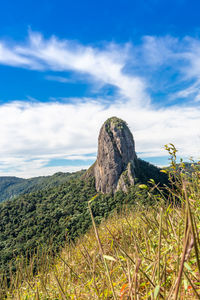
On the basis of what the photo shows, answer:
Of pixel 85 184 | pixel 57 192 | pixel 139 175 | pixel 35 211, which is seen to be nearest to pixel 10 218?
pixel 35 211

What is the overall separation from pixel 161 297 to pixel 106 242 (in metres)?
2.48

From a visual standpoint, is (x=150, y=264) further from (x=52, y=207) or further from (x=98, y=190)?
(x=98, y=190)

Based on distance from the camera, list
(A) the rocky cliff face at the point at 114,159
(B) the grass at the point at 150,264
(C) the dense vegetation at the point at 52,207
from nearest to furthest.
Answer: (B) the grass at the point at 150,264, (C) the dense vegetation at the point at 52,207, (A) the rocky cliff face at the point at 114,159

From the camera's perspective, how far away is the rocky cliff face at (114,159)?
258 feet

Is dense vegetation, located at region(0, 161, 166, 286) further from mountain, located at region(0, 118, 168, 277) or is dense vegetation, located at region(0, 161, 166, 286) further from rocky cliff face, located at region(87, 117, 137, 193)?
rocky cliff face, located at region(87, 117, 137, 193)

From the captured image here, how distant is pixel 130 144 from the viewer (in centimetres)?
8862

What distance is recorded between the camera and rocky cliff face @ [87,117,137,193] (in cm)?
7875

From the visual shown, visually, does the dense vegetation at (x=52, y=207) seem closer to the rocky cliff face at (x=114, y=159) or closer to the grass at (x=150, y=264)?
the rocky cliff face at (x=114, y=159)

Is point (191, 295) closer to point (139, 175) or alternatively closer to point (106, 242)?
point (106, 242)

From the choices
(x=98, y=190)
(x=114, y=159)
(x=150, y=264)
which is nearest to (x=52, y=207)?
(x=98, y=190)

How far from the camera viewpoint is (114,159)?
8162cm

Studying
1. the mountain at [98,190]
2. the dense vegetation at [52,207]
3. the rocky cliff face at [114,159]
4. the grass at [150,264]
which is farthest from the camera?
the rocky cliff face at [114,159]

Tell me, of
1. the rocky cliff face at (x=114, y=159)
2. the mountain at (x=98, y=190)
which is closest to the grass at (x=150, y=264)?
the mountain at (x=98, y=190)

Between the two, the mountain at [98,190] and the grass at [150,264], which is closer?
the grass at [150,264]
